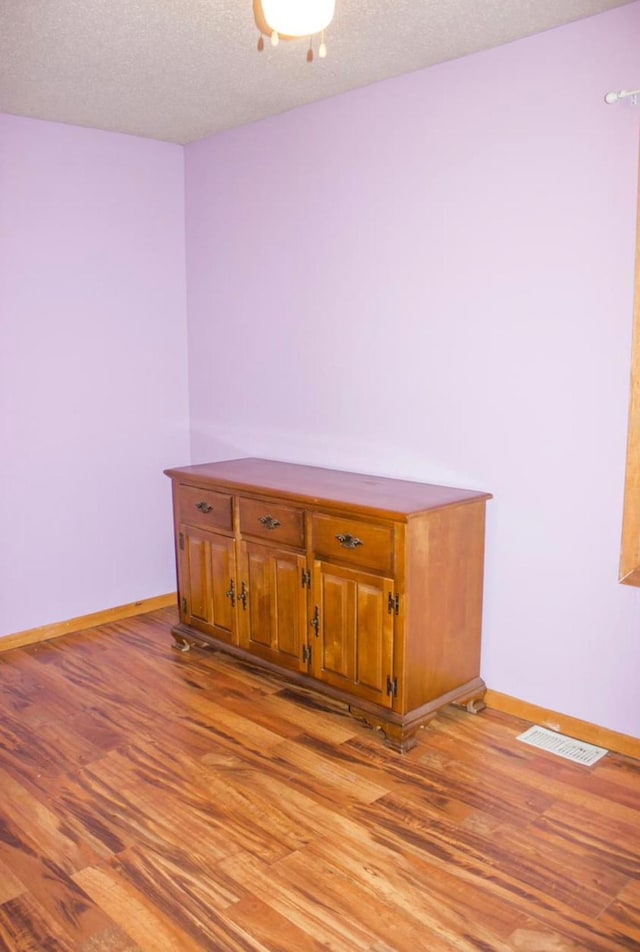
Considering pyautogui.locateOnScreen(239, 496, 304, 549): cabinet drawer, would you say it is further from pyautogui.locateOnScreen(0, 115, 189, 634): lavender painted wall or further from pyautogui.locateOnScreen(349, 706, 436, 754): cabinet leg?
pyautogui.locateOnScreen(0, 115, 189, 634): lavender painted wall

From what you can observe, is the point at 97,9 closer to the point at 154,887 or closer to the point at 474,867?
the point at 154,887

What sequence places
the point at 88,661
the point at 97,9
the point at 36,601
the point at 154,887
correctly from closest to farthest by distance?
the point at 154,887 → the point at 97,9 → the point at 88,661 → the point at 36,601

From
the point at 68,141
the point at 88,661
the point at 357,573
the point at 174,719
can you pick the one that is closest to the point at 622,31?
the point at 357,573

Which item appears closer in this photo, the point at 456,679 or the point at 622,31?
the point at 622,31

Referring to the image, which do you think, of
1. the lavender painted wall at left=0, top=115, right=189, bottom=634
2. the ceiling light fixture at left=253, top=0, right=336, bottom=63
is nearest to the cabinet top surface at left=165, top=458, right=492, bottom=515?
the lavender painted wall at left=0, top=115, right=189, bottom=634

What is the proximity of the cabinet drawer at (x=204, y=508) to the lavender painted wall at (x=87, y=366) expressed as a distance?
639mm

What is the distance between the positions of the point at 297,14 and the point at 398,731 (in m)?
2.06

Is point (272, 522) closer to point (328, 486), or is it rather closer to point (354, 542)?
point (328, 486)

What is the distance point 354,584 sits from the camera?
2654 mm

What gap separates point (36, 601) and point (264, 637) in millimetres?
1235

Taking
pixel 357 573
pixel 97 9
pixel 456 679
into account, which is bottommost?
pixel 456 679

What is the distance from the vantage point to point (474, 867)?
200 centimetres

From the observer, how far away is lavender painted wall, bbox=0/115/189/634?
3.44m

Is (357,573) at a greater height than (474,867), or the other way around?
(357,573)
